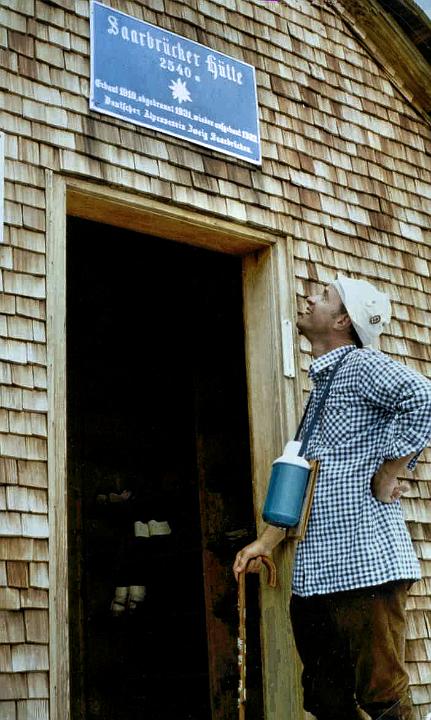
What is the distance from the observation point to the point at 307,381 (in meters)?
4.77

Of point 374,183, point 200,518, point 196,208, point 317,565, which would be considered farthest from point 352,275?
point 317,565

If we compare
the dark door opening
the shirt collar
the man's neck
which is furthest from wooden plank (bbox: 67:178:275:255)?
the shirt collar

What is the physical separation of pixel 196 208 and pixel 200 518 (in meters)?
2.08

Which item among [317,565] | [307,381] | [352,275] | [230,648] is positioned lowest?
[230,648]

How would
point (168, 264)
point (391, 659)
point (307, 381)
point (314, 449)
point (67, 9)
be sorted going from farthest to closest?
point (168, 264) → point (307, 381) → point (67, 9) → point (314, 449) → point (391, 659)

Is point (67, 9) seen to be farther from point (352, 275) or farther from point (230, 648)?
point (230, 648)

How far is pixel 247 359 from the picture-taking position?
190 inches

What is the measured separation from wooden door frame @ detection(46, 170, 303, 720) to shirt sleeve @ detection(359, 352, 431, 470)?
95cm

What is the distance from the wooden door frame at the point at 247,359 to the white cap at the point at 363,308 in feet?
2.23

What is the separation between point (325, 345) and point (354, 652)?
1204 millimetres

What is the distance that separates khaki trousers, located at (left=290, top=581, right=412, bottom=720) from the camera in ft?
11.4

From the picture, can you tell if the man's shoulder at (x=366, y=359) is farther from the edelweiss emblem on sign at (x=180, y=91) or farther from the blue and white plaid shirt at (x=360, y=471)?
the edelweiss emblem on sign at (x=180, y=91)

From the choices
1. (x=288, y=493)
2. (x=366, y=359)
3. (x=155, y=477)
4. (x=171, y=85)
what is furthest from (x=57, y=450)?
(x=155, y=477)

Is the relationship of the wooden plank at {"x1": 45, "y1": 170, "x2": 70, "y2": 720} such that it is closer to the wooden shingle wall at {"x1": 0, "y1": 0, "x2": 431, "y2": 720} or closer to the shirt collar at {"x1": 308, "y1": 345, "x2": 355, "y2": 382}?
the wooden shingle wall at {"x1": 0, "y1": 0, "x2": 431, "y2": 720}
